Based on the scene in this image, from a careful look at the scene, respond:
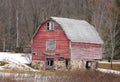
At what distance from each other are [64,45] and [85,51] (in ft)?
11.3

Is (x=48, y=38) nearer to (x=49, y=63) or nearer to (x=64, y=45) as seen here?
(x=64, y=45)

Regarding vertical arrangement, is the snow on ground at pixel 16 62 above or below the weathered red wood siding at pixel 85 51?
below

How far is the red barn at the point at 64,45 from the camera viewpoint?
54969mm

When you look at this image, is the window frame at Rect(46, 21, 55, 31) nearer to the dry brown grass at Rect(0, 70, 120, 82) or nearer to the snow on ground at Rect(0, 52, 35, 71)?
the snow on ground at Rect(0, 52, 35, 71)

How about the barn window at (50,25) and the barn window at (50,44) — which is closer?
the barn window at (50,44)

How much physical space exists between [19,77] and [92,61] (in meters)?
38.4

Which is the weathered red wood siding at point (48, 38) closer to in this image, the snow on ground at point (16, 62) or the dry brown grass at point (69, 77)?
the snow on ground at point (16, 62)

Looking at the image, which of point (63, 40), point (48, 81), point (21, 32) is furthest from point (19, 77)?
point (21, 32)

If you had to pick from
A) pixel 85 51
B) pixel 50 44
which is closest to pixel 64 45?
pixel 50 44

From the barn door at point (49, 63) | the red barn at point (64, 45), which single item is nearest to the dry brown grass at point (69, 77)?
the red barn at point (64, 45)

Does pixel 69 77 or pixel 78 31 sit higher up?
pixel 78 31

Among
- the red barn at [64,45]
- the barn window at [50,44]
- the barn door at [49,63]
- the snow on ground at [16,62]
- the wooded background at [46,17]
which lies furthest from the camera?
the wooded background at [46,17]

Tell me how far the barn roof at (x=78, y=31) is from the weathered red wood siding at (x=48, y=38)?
0.70m

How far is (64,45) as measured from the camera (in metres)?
55.4
